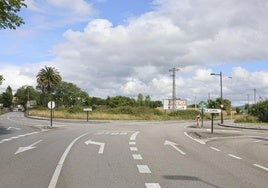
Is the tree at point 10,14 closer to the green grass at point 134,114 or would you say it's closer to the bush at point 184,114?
the green grass at point 134,114

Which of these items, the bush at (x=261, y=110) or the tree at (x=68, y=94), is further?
the tree at (x=68, y=94)

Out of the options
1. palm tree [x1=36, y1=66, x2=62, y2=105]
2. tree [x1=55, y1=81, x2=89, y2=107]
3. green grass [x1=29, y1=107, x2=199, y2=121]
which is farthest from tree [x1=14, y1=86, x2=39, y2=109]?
green grass [x1=29, y1=107, x2=199, y2=121]

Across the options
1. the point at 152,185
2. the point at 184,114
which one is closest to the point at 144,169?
the point at 152,185

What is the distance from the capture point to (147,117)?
82.8 meters

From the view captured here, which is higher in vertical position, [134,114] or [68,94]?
[68,94]

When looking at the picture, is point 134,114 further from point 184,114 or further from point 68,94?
point 68,94

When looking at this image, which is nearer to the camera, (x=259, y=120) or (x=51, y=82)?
(x=259, y=120)

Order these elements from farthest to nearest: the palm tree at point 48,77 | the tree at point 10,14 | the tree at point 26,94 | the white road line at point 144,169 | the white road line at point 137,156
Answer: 1. the tree at point 26,94
2. the palm tree at point 48,77
3. the tree at point 10,14
4. the white road line at point 137,156
5. the white road line at point 144,169

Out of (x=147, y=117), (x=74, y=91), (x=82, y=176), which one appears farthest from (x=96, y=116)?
(x=74, y=91)

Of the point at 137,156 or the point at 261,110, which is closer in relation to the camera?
the point at 137,156

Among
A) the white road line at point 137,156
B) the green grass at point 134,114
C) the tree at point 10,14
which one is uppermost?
the tree at point 10,14

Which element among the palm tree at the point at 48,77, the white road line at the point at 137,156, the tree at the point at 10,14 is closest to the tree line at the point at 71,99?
the palm tree at the point at 48,77

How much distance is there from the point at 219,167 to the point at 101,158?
4.11m

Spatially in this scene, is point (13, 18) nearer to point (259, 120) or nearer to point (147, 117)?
point (259, 120)
